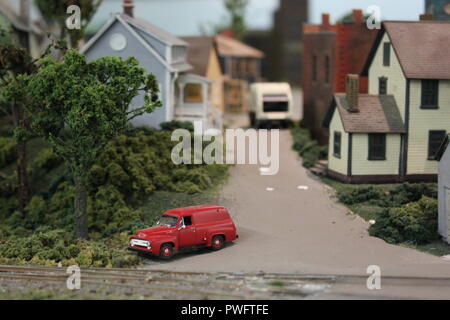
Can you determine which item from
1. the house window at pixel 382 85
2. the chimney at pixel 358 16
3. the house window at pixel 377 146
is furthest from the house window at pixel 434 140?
the chimney at pixel 358 16

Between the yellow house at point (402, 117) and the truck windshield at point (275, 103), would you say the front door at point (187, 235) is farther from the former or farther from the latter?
the truck windshield at point (275, 103)

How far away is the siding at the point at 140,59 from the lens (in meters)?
38.4

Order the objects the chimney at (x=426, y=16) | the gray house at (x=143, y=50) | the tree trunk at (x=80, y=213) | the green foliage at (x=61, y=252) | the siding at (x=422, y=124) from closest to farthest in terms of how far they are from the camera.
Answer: the green foliage at (x=61, y=252), the tree trunk at (x=80, y=213), the siding at (x=422, y=124), the chimney at (x=426, y=16), the gray house at (x=143, y=50)

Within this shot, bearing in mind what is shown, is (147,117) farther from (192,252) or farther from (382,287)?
(382,287)

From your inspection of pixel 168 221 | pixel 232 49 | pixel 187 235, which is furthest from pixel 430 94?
pixel 232 49

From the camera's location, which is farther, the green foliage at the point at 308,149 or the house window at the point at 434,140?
the green foliage at the point at 308,149

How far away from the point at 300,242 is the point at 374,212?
4957 millimetres

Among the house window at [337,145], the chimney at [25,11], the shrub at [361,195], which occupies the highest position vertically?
the chimney at [25,11]

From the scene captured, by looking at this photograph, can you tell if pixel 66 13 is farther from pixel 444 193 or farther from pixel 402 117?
pixel 444 193

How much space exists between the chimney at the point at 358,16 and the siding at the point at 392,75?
4.26 m

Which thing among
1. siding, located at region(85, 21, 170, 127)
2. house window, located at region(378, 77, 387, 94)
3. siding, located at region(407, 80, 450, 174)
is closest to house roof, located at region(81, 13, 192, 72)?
siding, located at region(85, 21, 170, 127)

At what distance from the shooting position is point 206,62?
157ft

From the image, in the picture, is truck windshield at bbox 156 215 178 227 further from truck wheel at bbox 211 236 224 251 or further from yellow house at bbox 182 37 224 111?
yellow house at bbox 182 37 224 111

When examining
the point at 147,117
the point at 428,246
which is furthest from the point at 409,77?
the point at 147,117
